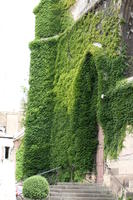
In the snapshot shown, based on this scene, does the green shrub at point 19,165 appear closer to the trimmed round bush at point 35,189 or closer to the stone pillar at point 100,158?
the stone pillar at point 100,158

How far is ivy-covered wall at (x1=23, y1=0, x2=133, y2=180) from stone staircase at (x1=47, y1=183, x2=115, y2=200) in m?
1.36

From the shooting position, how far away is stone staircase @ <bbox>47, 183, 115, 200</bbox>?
1495 centimetres

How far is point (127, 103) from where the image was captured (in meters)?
15.2

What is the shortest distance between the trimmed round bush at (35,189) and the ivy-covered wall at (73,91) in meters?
2.70

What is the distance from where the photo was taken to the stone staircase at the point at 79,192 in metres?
14.9

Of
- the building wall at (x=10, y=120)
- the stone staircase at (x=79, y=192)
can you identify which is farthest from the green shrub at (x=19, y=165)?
the building wall at (x=10, y=120)

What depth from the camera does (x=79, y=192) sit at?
15.5 meters

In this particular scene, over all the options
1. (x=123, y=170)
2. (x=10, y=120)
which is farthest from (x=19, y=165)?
(x=10, y=120)

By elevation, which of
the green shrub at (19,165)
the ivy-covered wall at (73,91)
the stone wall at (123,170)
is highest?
the ivy-covered wall at (73,91)

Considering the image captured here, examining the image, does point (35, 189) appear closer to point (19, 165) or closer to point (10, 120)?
point (19, 165)

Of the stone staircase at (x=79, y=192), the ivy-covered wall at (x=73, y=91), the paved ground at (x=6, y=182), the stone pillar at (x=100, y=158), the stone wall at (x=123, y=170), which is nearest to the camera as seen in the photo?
A: the paved ground at (x=6, y=182)

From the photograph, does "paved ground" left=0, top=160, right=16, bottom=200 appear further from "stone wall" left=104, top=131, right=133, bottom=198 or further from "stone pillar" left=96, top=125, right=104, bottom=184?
"stone pillar" left=96, top=125, right=104, bottom=184

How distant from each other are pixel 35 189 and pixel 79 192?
1.71 meters

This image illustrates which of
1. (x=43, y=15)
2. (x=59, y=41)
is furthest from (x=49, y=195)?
(x=43, y=15)
